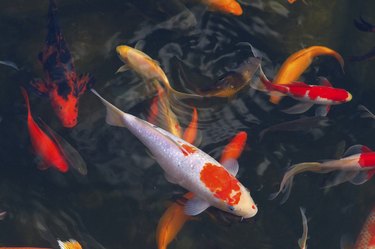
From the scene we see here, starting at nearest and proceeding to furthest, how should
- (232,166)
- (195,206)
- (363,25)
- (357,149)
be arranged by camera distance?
(195,206) → (232,166) → (357,149) → (363,25)

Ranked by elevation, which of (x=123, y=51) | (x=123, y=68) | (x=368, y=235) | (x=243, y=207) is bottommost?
(x=368, y=235)

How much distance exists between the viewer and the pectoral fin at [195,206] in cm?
319

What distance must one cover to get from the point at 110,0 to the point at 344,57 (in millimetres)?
1927

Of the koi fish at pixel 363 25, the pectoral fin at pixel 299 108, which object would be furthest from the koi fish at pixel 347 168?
the koi fish at pixel 363 25

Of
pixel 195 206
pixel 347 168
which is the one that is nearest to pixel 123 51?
pixel 195 206

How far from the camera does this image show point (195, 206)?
322 cm

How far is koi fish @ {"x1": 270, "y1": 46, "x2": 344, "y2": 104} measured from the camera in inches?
144

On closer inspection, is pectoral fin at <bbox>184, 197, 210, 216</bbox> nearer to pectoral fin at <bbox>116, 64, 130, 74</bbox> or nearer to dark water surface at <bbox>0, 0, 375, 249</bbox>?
dark water surface at <bbox>0, 0, 375, 249</bbox>

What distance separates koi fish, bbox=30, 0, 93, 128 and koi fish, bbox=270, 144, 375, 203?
1.62 metres

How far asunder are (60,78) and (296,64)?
1753 mm

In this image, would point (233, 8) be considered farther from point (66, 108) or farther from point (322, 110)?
point (66, 108)

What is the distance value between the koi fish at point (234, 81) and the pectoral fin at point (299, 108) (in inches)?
15.5

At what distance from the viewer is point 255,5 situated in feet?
12.7

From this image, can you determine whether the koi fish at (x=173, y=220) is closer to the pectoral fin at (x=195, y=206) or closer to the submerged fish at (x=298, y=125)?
the pectoral fin at (x=195, y=206)
